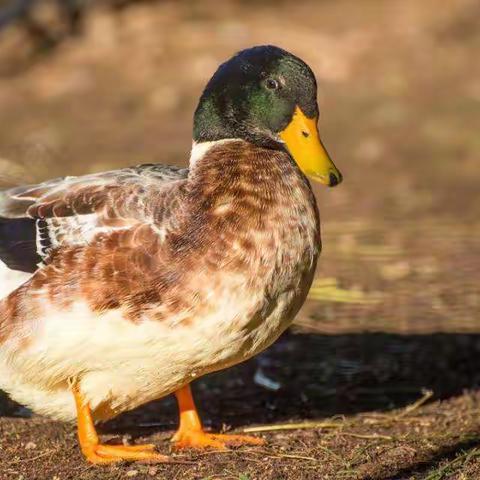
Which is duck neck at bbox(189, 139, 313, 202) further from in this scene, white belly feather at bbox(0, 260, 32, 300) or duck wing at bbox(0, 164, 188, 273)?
white belly feather at bbox(0, 260, 32, 300)

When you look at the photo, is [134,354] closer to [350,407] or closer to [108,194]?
[108,194]

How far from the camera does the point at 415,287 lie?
274 inches

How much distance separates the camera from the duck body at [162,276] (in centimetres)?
400

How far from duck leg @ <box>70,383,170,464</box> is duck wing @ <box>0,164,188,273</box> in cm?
50

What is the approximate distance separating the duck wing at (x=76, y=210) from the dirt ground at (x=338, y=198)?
0.76 m

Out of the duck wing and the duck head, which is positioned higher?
the duck head

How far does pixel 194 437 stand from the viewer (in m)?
4.53

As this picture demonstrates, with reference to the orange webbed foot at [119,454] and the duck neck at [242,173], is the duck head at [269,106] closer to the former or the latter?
the duck neck at [242,173]

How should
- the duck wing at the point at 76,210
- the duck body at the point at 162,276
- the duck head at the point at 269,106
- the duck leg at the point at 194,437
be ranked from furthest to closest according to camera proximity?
the duck leg at the point at 194,437
the duck head at the point at 269,106
the duck wing at the point at 76,210
the duck body at the point at 162,276

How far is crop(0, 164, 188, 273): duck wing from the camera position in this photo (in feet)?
13.5

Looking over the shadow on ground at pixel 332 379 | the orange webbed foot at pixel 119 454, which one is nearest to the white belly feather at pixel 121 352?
the orange webbed foot at pixel 119 454

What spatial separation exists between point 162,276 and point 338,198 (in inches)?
200

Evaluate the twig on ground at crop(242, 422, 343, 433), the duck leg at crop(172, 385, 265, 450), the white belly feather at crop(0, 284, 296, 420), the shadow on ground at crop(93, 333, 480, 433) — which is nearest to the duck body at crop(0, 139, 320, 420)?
the white belly feather at crop(0, 284, 296, 420)

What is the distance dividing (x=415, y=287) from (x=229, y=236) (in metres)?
3.09
